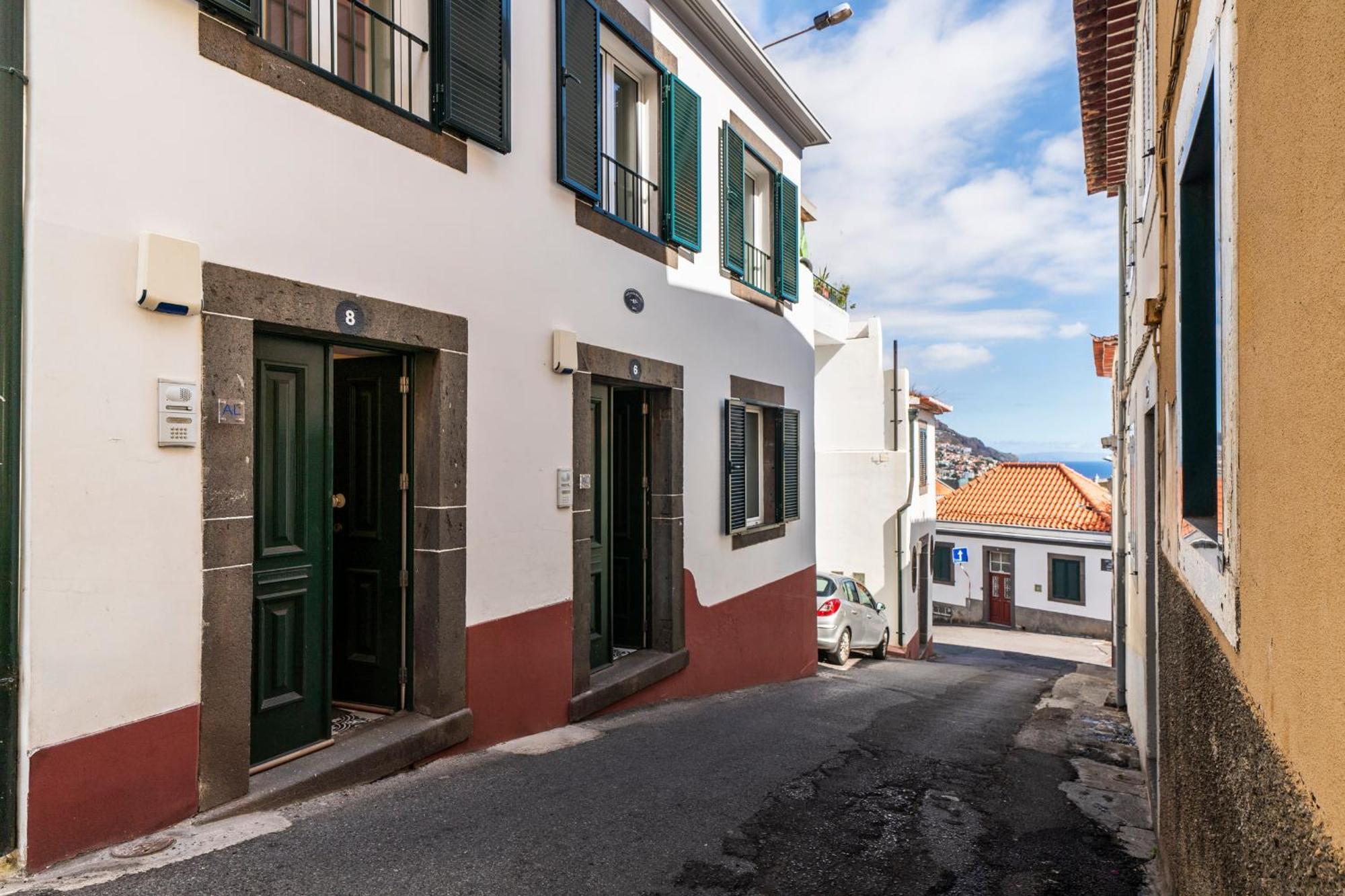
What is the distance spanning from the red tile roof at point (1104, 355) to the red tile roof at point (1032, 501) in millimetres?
9767

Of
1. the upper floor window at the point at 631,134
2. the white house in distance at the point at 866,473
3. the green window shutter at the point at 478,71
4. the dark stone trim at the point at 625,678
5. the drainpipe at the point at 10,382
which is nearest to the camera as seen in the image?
the drainpipe at the point at 10,382

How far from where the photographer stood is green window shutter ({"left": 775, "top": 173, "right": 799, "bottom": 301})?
33.6ft

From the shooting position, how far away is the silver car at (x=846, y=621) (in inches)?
532

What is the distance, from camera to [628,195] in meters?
7.32

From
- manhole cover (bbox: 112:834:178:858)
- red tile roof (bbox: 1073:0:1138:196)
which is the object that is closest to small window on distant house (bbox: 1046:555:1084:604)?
red tile roof (bbox: 1073:0:1138:196)

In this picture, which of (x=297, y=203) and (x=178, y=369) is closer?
(x=178, y=369)

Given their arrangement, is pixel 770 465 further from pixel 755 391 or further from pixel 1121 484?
pixel 1121 484

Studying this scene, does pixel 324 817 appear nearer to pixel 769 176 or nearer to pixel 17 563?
pixel 17 563

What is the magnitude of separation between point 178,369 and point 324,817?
2052 mm

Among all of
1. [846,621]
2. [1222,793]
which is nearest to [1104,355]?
[846,621]

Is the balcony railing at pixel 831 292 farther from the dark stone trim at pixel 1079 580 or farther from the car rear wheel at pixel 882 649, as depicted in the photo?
the dark stone trim at pixel 1079 580

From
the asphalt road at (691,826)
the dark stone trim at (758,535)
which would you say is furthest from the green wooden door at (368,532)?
the dark stone trim at (758,535)

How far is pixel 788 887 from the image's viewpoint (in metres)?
3.41

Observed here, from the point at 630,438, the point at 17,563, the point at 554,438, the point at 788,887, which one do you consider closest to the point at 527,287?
the point at 554,438
